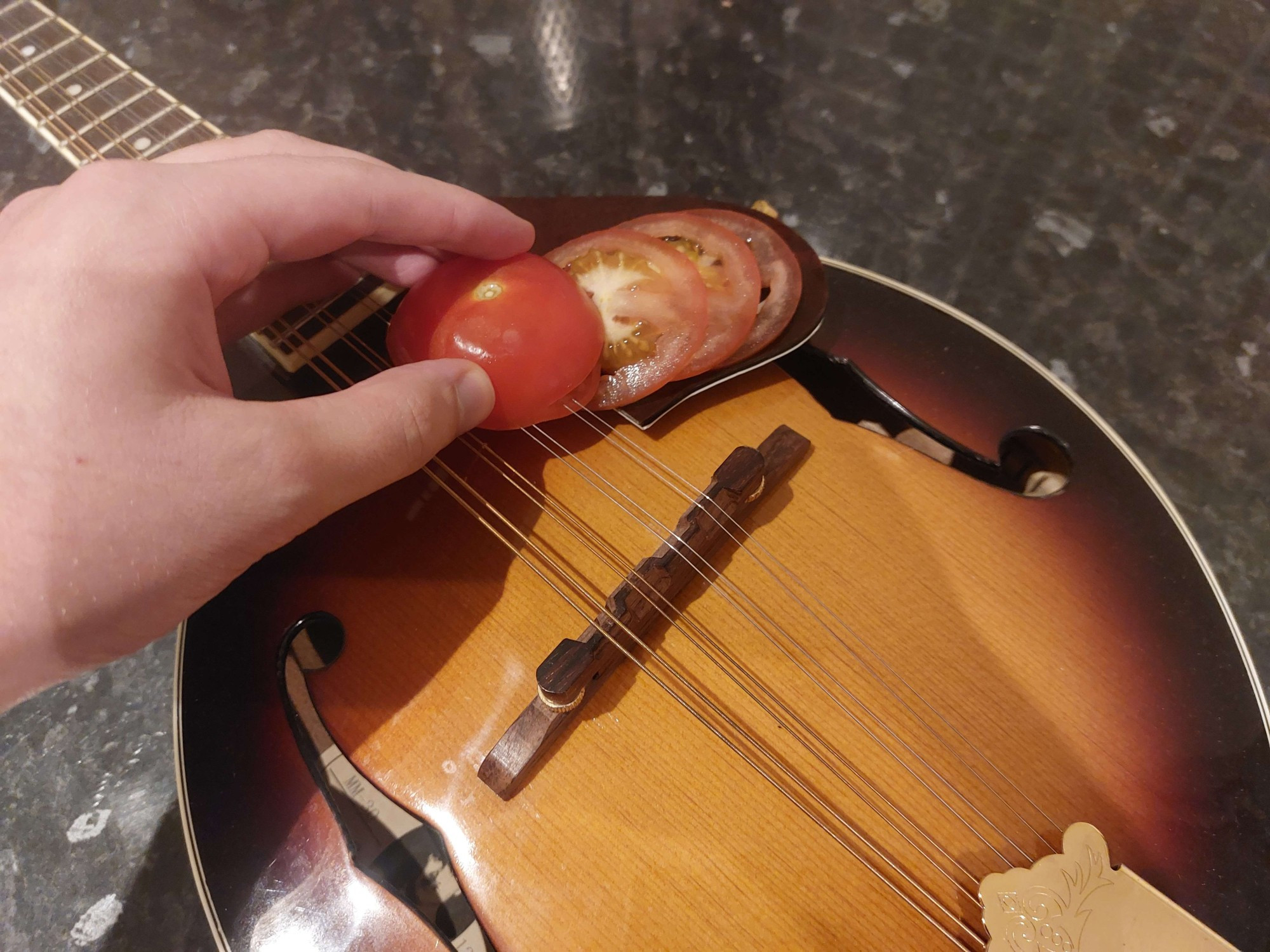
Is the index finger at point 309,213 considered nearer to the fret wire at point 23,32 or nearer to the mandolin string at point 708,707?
the mandolin string at point 708,707

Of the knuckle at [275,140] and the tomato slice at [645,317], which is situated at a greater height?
the knuckle at [275,140]

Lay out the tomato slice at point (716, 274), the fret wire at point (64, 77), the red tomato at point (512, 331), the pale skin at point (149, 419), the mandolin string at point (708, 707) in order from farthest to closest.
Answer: the fret wire at point (64, 77), the tomato slice at point (716, 274), the red tomato at point (512, 331), the mandolin string at point (708, 707), the pale skin at point (149, 419)

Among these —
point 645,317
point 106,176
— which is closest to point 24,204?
point 106,176

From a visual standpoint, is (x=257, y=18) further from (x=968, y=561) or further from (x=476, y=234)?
(x=968, y=561)

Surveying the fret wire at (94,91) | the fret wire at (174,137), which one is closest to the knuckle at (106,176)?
the fret wire at (174,137)

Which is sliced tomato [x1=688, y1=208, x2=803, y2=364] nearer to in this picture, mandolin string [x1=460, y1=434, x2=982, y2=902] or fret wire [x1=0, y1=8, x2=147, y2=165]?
mandolin string [x1=460, y1=434, x2=982, y2=902]

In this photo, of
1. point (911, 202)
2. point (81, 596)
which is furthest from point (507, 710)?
point (911, 202)

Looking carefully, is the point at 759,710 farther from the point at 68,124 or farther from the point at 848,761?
the point at 68,124
